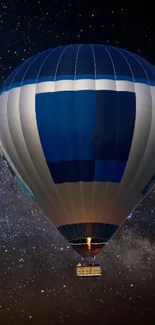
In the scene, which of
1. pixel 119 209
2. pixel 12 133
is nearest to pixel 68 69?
pixel 12 133

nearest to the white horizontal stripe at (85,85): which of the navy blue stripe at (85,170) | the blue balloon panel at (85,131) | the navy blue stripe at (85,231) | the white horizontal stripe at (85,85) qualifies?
the white horizontal stripe at (85,85)

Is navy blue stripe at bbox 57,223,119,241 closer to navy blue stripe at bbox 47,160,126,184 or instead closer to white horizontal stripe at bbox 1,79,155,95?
navy blue stripe at bbox 47,160,126,184

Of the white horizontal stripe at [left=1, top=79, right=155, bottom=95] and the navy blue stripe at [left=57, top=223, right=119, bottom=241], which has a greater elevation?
the white horizontal stripe at [left=1, top=79, right=155, bottom=95]

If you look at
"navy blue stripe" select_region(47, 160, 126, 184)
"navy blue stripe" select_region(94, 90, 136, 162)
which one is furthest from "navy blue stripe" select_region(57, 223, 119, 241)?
"navy blue stripe" select_region(94, 90, 136, 162)

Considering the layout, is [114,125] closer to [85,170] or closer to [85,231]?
[85,170]

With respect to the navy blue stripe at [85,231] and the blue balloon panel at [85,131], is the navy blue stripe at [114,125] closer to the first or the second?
the blue balloon panel at [85,131]

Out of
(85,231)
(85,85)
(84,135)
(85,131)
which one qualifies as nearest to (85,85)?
(85,85)

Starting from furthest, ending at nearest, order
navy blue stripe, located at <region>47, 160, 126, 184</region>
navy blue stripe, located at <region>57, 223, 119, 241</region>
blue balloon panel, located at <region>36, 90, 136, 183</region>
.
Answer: navy blue stripe, located at <region>57, 223, 119, 241</region> < navy blue stripe, located at <region>47, 160, 126, 184</region> < blue balloon panel, located at <region>36, 90, 136, 183</region>

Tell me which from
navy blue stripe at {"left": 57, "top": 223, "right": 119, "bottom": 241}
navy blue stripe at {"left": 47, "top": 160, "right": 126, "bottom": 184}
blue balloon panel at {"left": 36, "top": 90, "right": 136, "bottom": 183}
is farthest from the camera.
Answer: navy blue stripe at {"left": 57, "top": 223, "right": 119, "bottom": 241}

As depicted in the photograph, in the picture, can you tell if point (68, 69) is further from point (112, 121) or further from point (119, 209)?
point (119, 209)
